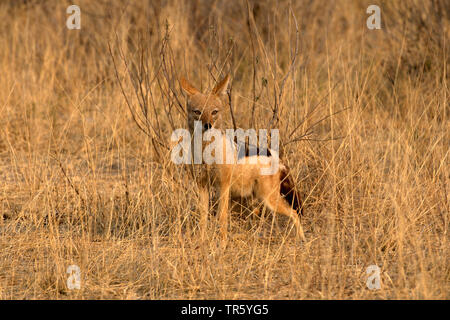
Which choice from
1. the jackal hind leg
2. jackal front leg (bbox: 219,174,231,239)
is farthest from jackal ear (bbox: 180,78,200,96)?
the jackal hind leg

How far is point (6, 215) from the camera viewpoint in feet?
16.7

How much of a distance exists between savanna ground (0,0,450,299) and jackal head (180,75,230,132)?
182mm

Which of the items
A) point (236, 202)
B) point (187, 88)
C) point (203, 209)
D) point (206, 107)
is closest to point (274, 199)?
point (236, 202)

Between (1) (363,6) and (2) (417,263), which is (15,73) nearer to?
(1) (363,6)

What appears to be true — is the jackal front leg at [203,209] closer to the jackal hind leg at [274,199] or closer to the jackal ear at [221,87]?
the jackal hind leg at [274,199]

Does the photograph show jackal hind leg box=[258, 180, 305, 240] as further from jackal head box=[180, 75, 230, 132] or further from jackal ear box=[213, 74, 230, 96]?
jackal ear box=[213, 74, 230, 96]

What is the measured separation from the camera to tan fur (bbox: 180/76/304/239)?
15.1 feet

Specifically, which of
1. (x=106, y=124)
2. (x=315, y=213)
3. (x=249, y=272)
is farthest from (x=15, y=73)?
(x=249, y=272)

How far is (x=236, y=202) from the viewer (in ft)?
15.5

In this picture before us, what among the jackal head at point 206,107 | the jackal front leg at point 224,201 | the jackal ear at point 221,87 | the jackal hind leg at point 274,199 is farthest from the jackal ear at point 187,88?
the jackal hind leg at point 274,199

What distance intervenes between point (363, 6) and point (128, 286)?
673 cm

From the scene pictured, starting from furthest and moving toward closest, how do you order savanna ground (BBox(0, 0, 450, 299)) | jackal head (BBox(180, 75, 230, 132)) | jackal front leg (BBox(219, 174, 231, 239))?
jackal head (BBox(180, 75, 230, 132)) → jackal front leg (BBox(219, 174, 231, 239)) → savanna ground (BBox(0, 0, 450, 299))

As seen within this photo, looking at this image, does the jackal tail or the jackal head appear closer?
the jackal head

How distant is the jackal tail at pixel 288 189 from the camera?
185 inches
